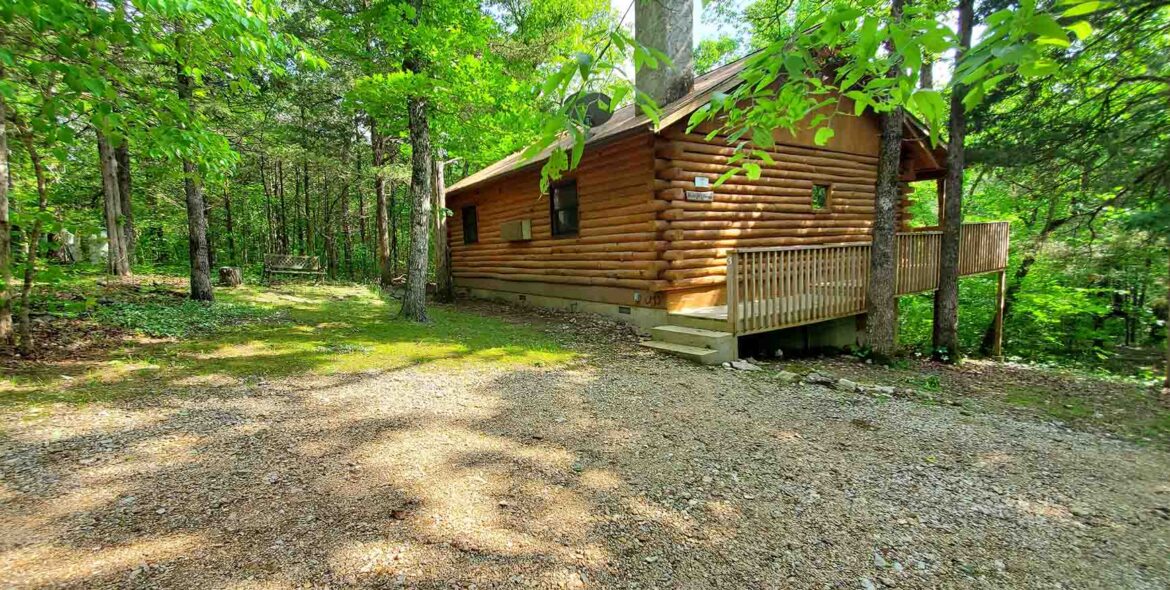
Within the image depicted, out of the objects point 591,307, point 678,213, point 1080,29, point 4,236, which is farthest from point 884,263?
point 4,236

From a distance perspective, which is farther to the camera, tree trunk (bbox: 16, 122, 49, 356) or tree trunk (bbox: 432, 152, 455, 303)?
tree trunk (bbox: 432, 152, 455, 303)

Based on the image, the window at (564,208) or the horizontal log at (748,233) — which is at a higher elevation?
the window at (564,208)

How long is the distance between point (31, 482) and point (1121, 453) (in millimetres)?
7028

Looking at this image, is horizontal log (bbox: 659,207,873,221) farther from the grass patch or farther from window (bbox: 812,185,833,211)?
the grass patch

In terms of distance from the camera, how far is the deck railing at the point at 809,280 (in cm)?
636

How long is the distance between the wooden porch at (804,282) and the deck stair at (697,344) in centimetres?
19

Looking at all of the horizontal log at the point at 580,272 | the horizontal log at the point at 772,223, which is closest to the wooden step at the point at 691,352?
the horizontal log at the point at 580,272

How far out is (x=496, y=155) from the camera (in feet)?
34.9

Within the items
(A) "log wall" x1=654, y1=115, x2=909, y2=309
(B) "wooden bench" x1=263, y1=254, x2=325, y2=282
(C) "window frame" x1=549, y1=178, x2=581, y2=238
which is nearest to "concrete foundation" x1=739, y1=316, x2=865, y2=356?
(A) "log wall" x1=654, y1=115, x2=909, y2=309

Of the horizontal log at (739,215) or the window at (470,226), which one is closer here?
the horizontal log at (739,215)

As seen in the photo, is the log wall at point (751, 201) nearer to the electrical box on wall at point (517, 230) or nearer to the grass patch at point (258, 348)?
the grass patch at point (258, 348)

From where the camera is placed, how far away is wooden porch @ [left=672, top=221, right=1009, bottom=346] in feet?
20.9

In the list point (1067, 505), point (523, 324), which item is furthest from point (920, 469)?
point (523, 324)

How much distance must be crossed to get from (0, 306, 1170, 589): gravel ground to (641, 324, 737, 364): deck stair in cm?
177
